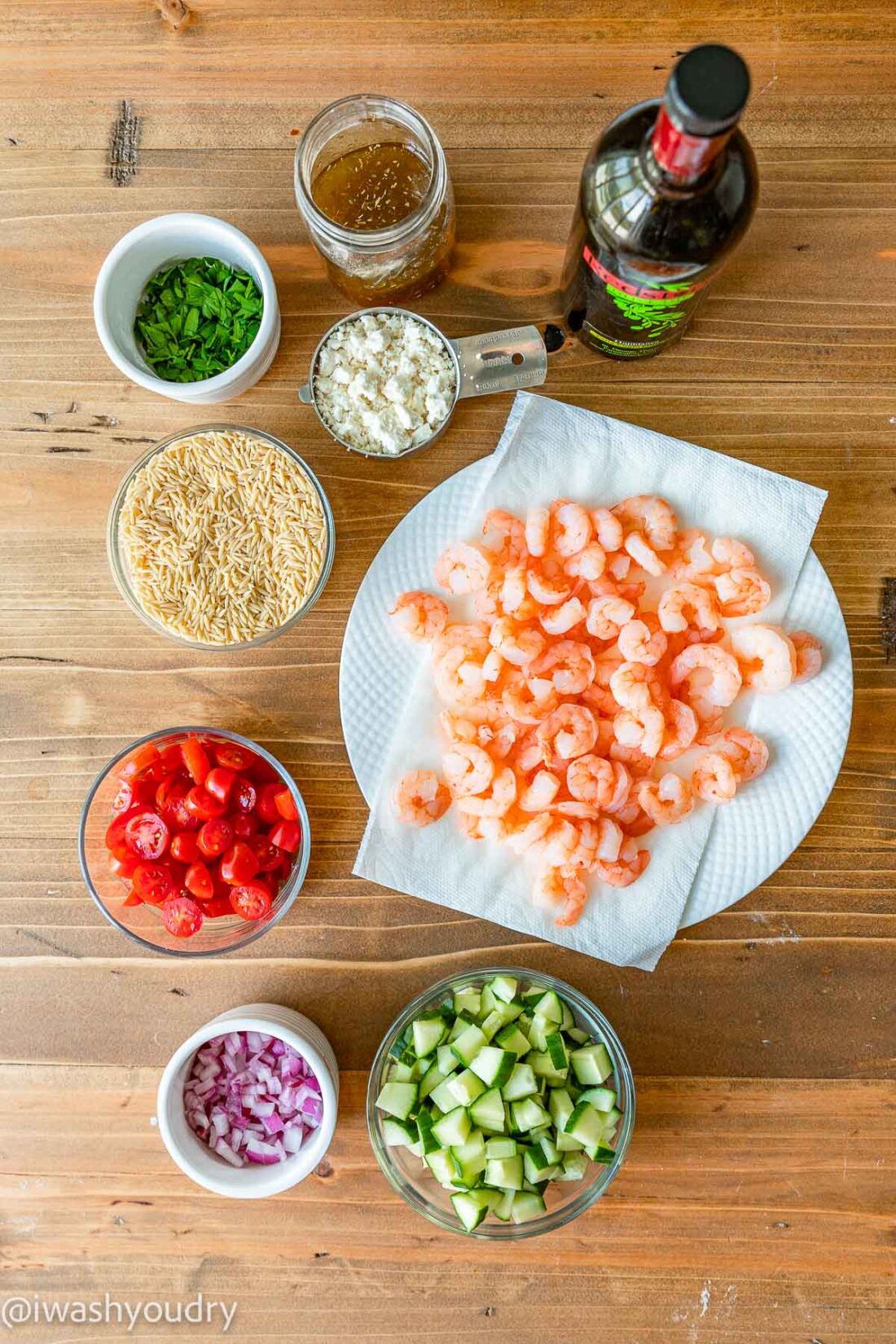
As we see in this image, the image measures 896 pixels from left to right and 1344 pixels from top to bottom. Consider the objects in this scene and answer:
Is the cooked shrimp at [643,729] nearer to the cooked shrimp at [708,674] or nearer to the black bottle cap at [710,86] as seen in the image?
the cooked shrimp at [708,674]

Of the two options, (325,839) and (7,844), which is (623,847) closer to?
(325,839)

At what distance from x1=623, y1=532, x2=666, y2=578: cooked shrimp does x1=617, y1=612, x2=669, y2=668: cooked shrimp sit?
0.27 ft

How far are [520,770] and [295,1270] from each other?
0.89 metres

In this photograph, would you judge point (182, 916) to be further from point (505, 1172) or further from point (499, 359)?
point (499, 359)

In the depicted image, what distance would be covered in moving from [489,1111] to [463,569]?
2.48ft

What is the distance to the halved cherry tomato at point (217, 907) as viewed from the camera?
1.37 meters

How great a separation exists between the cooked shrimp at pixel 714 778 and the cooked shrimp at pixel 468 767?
0.30 meters

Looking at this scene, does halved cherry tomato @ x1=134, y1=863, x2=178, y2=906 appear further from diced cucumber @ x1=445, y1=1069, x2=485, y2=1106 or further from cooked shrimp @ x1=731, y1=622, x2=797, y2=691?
cooked shrimp @ x1=731, y1=622, x2=797, y2=691

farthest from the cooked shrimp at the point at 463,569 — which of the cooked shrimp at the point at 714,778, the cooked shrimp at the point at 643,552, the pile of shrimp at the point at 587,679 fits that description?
the cooked shrimp at the point at 714,778

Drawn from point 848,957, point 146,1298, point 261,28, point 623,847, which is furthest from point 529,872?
point 261,28

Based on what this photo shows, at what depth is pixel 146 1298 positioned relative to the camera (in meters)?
1.49

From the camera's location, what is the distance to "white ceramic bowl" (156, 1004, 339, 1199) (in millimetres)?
1321

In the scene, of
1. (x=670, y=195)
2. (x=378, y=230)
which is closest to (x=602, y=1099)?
(x=670, y=195)

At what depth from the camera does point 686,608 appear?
1.35 metres
